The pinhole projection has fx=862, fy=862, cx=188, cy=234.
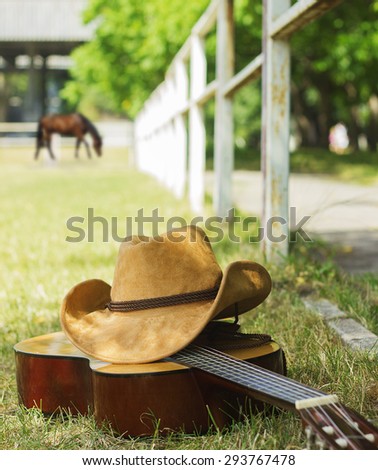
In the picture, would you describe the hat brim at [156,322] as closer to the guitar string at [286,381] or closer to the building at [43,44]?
the guitar string at [286,381]

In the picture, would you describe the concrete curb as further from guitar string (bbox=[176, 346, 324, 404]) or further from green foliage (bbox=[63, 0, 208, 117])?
green foliage (bbox=[63, 0, 208, 117])

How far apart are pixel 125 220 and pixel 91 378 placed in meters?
5.04

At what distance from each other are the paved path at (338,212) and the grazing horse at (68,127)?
212cm

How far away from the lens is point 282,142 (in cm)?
425

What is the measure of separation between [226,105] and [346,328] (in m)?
3.78

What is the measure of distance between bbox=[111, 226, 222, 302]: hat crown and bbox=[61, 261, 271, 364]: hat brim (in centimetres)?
6

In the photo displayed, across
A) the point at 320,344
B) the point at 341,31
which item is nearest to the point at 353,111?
the point at 341,31

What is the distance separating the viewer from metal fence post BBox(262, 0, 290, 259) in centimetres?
420

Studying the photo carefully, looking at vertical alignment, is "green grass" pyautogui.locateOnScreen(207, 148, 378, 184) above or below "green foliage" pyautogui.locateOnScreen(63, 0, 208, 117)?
below

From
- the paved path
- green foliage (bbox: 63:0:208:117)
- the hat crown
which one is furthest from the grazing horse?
green foliage (bbox: 63:0:208:117)

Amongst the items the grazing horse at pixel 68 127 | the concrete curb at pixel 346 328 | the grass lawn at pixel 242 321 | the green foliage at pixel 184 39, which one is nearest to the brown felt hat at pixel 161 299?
the grass lawn at pixel 242 321

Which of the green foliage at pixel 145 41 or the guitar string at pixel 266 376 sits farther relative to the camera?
the green foliage at pixel 145 41

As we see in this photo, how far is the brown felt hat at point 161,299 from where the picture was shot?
2.32 m

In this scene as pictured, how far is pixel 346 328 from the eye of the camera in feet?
9.61
